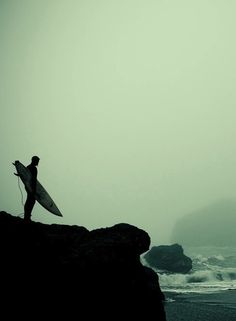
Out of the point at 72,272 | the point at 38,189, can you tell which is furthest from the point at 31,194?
the point at 72,272

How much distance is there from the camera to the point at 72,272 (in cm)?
1027

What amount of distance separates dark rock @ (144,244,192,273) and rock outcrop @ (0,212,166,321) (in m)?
72.5

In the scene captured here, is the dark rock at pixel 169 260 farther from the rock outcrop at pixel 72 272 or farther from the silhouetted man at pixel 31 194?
the silhouetted man at pixel 31 194

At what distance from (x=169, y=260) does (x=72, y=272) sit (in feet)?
254

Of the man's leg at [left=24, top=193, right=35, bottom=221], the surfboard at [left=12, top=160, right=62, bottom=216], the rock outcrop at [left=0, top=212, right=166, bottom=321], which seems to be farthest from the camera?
the surfboard at [left=12, top=160, right=62, bottom=216]

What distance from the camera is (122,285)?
11.9 m

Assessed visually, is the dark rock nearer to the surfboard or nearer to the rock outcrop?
the rock outcrop

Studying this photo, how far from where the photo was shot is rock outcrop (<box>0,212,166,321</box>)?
370 inches

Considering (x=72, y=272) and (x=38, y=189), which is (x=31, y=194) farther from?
(x=72, y=272)

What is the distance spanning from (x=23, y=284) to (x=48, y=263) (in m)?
1.04

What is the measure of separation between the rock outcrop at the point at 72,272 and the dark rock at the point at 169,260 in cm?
7251

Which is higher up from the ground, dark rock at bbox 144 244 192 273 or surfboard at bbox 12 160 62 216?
surfboard at bbox 12 160 62 216

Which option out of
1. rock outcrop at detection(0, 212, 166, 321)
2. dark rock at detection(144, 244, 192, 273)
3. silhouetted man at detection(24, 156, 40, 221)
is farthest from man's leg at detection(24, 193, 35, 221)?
dark rock at detection(144, 244, 192, 273)

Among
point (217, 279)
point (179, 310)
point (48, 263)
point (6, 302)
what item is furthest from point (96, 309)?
point (217, 279)
